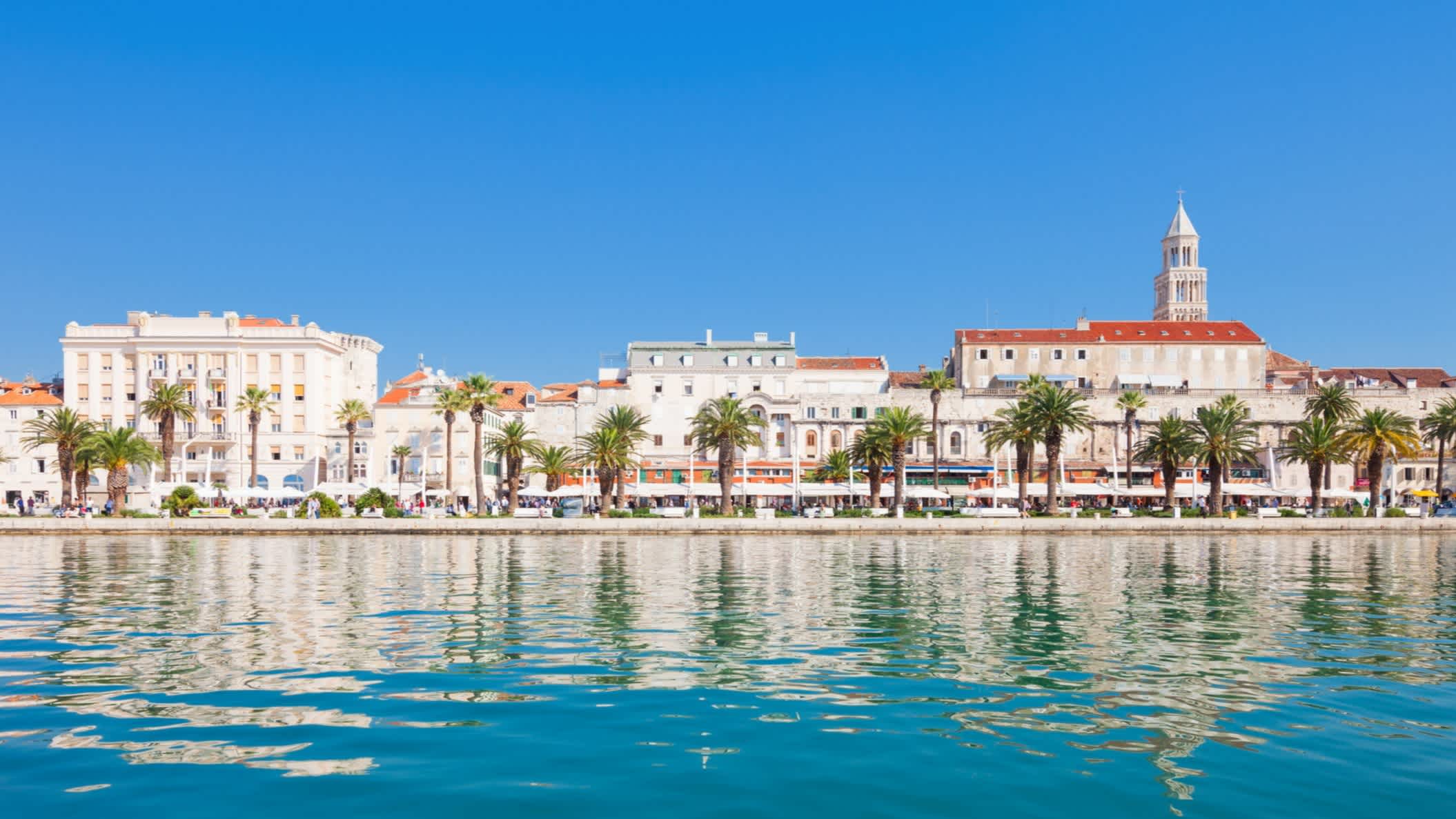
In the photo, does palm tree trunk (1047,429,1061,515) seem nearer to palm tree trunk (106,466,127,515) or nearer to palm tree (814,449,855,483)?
palm tree (814,449,855,483)

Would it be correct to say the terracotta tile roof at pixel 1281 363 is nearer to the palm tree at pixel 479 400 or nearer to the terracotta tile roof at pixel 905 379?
the terracotta tile roof at pixel 905 379

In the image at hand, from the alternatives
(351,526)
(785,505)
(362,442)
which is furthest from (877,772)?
(362,442)

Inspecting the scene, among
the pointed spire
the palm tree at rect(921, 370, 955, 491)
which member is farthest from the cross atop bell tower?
the palm tree at rect(921, 370, 955, 491)

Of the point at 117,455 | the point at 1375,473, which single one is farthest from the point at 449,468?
the point at 1375,473

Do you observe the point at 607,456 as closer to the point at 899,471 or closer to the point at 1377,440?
the point at 899,471

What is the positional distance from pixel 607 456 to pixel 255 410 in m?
32.2

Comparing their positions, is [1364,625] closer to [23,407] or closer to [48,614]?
[48,614]

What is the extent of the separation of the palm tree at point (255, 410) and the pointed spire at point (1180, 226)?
397ft

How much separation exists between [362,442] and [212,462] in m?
12.0

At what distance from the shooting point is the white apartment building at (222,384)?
9269 centimetres

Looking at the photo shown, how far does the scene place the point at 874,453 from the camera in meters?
75.1

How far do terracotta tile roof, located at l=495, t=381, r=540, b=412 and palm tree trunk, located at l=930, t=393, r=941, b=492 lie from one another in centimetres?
3506

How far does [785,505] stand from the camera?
8781cm

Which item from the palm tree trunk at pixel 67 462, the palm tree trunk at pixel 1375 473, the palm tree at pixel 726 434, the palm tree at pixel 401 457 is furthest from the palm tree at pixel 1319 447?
the palm tree trunk at pixel 67 462
